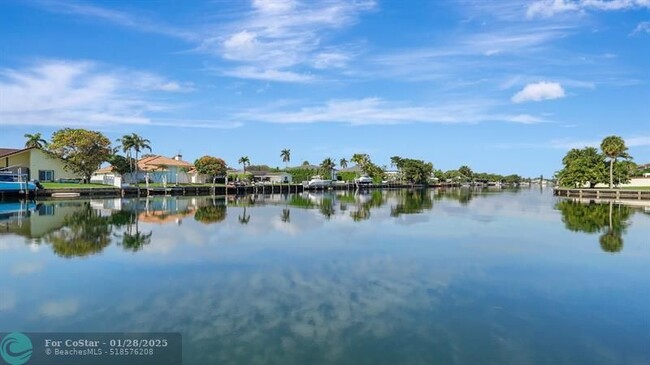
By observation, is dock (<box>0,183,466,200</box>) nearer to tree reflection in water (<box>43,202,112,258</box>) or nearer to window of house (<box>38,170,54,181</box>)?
window of house (<box>38,170,54,181</box>)

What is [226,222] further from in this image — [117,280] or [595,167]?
[595,167]

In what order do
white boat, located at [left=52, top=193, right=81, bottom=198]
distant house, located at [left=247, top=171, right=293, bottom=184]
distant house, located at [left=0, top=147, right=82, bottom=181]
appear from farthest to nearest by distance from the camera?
distant house, located at [left=247, top=171, right=293, bottom=184] → distant house, located at [left=0, top=147, right=82, bottom=181] → white boat, located at [left=52, top=193, right=81, bottom=198]

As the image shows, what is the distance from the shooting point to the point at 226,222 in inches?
1089

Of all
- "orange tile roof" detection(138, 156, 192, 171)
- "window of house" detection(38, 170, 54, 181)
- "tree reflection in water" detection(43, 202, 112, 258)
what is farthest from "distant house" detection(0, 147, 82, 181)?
"tree reflection in water" detection(43, 202, 112, 258)

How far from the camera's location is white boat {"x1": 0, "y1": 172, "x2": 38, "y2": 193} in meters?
48.4

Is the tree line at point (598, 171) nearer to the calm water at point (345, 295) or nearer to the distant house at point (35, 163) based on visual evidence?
the calm water at point (345, 295)

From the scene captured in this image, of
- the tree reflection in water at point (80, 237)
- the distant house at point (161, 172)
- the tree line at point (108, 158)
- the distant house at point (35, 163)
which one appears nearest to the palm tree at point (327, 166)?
the tree line at point (108, 158)

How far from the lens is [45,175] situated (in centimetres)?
6444

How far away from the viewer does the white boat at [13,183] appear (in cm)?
4841

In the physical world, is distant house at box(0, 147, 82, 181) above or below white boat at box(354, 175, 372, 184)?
above

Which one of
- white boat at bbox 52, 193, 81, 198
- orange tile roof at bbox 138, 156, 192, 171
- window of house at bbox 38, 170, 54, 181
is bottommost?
white boat at bbox 52, 193, 81, 198

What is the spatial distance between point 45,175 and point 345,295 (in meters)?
68.5

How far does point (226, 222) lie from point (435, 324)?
68.8 ft

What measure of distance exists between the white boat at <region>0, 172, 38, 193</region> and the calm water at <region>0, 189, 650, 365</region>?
34933 millimetres
